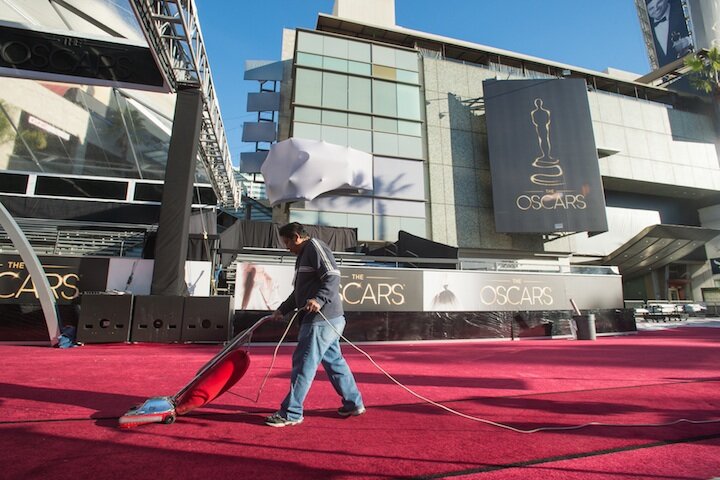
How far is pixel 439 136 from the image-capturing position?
23484 millimetres

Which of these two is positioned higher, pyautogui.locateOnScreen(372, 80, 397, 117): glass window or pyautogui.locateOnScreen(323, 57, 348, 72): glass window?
pyautogui.locateOnScreen(323, 57, 348, 72): glass window

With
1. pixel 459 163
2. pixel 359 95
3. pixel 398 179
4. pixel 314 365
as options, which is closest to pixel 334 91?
pixel 359 95

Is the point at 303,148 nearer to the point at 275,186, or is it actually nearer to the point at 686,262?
the point at 275,186

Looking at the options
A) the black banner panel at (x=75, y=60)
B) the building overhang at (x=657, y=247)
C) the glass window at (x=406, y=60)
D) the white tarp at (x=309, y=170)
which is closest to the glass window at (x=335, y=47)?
the glass window at (x=406, y=60)

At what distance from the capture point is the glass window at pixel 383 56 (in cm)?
2353

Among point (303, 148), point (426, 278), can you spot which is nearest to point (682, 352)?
point (426, 278)

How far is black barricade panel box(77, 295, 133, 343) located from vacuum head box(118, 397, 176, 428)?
667 centimetres

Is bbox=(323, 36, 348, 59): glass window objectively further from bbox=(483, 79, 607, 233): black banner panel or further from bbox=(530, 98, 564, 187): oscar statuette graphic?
bbox=(530, 98, 564, 187): oscar statuette graphic

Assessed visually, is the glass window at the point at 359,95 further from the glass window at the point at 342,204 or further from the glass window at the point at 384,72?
the glass window at the point at 342,204

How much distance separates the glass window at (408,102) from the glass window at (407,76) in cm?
49

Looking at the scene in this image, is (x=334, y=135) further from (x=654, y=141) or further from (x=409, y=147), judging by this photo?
(x=654, y=141)

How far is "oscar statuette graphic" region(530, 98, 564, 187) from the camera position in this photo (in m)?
21.7

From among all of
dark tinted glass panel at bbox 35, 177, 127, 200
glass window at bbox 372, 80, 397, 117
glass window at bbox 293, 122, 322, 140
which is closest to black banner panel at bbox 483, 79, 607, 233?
glass window at bbox 372, 80, 397, 117

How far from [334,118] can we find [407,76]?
6.22 meters
